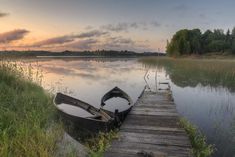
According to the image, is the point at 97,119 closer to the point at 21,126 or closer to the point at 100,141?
the point at 100,141

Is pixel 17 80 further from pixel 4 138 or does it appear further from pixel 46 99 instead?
pixel 4 138

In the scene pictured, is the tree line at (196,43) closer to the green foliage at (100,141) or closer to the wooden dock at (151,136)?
Result: the wooden dock at (151,136)

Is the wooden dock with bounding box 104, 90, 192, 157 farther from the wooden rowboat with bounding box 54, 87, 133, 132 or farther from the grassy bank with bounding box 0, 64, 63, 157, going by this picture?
the grassy bank with bounding box 0, 64, 63, 157

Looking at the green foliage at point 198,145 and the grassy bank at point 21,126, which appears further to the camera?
the green foliage at point 198,145

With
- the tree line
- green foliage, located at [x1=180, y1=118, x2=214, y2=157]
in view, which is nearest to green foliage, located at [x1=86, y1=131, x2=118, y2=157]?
green foliage, located at [x1=180, y1=118, x2=214, y2=157]

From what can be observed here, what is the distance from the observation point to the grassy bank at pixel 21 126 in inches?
203

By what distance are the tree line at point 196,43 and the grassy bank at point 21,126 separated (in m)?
54.7

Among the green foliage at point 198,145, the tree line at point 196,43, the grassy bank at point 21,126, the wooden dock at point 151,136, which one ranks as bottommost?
the green foliage at point 198,145

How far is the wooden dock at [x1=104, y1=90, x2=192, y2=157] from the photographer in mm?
5598

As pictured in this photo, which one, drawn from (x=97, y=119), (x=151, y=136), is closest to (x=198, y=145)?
(x=151, y=136)

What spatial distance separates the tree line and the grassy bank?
179 ft

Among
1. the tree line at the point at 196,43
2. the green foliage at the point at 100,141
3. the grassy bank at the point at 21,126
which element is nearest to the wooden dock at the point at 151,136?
the green foliage at the point at 100,141

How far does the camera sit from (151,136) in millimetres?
6680

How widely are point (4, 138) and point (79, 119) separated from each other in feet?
8.95
